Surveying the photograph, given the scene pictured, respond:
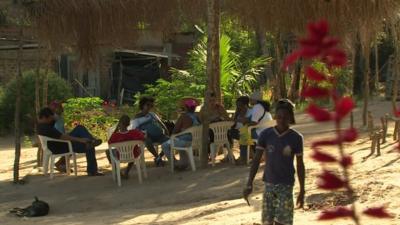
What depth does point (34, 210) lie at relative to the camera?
307 inches

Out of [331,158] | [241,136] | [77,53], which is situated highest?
[77,53]

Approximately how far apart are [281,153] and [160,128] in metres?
5.42

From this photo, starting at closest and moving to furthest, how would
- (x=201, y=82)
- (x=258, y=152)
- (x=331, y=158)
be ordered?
(x=331, y=158), (x=258, y=152), (x=201, y=82)

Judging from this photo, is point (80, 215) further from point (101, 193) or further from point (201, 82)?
point (201, 82)

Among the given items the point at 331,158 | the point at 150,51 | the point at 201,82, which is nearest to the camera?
the point at 331,158

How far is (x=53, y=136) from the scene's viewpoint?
374 inches

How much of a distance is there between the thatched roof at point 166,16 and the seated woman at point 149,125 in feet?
5.81

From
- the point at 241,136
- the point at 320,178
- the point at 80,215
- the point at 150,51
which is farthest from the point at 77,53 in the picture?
the point at 150,51

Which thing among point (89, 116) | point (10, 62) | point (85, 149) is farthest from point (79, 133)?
point (10, 62)

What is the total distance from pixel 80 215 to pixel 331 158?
6.20m

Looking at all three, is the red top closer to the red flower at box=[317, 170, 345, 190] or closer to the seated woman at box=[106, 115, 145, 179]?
the seated woman at box=[106, 115, 145, 179]

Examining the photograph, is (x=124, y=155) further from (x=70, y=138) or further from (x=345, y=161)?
(x=345, y=161)

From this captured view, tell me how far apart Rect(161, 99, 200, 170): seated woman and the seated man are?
1049 mm

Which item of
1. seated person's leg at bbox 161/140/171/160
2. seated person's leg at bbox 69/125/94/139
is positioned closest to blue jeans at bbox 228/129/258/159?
Answer: seated person's leg at bbox 161/140/171/160
